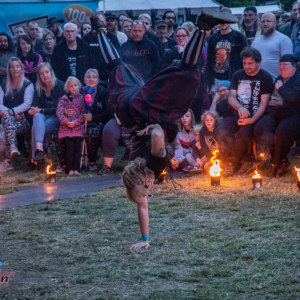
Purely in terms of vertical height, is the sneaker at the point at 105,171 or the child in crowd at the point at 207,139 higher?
the child in crowd at the point at 207,139

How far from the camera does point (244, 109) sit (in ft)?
22.2

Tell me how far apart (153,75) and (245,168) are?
216 centimetres

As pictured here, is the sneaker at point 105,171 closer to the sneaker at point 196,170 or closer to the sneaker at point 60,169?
the sneaker at point 60,169

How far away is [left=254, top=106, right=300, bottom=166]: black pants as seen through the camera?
6.54m

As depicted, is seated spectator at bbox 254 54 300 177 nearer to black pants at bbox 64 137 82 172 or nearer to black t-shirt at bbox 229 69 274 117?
black t-shirt at bbox 229 69 274 117

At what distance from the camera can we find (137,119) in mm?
4016

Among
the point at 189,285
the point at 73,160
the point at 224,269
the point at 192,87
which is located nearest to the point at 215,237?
the point at 224,269

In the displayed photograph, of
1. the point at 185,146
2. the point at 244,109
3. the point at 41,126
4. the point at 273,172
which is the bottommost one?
the point at 273,172

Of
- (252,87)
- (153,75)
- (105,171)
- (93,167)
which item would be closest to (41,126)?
(93,167)

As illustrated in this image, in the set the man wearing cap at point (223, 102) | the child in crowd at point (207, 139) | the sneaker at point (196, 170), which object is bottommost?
the sneaker at point (196, 170)

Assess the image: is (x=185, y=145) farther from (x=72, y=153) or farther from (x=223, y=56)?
(x=72, y=153)

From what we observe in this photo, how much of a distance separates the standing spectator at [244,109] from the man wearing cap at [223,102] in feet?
0.94

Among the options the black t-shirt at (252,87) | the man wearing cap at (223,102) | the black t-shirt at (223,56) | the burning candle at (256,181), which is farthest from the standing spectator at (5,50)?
the burning candle at (256,181)

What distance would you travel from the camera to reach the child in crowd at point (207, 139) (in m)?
7.13
